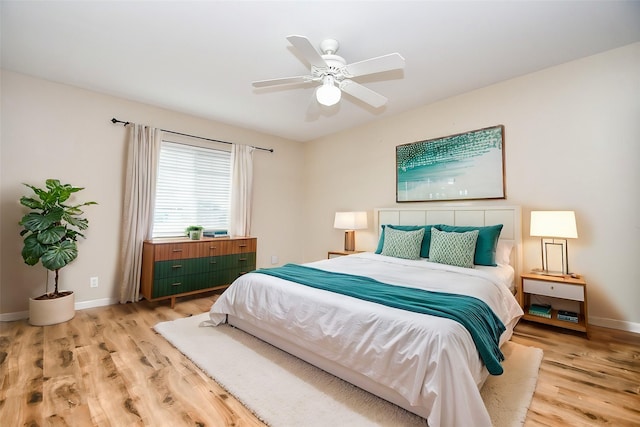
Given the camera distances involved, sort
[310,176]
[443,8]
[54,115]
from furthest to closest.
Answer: [310,176] < [54,115] < [443,8]

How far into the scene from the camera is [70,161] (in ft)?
11.0

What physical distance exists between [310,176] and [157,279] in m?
3.24

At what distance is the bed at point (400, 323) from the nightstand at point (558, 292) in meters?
0.17

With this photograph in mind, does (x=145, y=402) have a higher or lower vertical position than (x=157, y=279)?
lower

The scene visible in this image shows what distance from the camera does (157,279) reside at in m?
3.45

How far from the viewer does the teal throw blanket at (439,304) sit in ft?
5.14

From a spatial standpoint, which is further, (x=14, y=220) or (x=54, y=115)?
(x=54, y=115)

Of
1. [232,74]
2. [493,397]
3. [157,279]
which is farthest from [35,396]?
[232,74]

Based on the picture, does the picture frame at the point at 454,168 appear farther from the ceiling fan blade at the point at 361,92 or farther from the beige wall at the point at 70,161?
the beige wall at the point at 70,161

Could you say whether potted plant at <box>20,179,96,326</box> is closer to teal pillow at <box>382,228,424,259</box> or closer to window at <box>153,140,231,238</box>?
window at <box>153,140,231,238</box>

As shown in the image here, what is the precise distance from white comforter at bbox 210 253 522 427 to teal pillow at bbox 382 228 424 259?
460 millimetres

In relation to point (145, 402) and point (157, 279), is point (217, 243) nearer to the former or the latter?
point (157, 279)

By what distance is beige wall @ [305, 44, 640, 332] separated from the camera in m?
2.60

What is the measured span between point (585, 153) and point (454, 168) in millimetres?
1227
